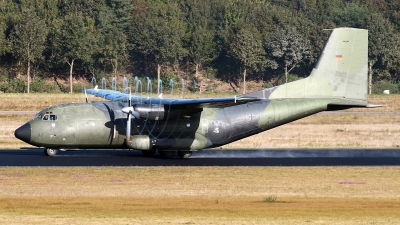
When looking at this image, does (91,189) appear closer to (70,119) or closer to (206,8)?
(70,119)

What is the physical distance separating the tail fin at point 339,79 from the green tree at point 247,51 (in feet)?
186

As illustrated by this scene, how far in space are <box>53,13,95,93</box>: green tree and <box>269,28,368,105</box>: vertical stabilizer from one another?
5244 cm

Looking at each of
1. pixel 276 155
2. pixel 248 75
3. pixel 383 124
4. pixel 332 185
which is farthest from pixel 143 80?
pixel 332 185

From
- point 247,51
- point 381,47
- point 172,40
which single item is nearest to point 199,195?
point 172,40

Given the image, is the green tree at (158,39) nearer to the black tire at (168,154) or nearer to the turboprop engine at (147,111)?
the black tire at (168,154)

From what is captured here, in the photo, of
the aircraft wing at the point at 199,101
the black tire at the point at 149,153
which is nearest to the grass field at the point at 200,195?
the aircraft wing at the point at 199,101

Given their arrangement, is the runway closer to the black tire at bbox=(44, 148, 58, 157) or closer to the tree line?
the black tire at bbox=(44, 148, 58, 157)

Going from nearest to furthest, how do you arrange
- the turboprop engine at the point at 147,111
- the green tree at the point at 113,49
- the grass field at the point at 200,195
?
the grass field at the point at 200,195 → the turboprop engine at the point at 147,111 → the green tree at the point at 113,49

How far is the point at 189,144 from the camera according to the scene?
35125 millimetres

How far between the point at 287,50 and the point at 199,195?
76.6 m

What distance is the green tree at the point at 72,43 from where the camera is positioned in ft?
283

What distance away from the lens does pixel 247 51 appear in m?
96.2

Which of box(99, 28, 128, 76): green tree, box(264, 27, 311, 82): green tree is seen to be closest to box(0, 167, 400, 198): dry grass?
box(99, 28, 128, 76): green tree

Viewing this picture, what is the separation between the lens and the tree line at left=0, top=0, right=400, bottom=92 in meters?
88.3
